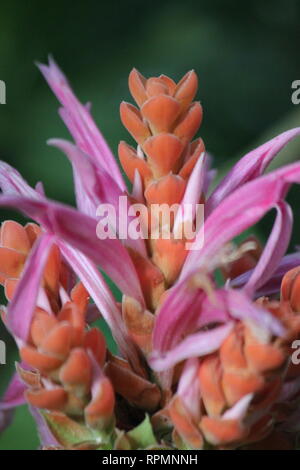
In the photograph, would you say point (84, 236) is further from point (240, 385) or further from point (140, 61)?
point (140, 61)

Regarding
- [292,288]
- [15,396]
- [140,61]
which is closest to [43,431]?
[15,396]

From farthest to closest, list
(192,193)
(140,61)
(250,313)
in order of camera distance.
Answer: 1. (140,61)
2. (192,193)
3. (250,313)

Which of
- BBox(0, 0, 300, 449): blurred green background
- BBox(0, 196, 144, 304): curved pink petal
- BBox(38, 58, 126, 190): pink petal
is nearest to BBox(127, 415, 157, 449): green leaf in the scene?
BBox(0, 196, 144, 304): curved pink petal

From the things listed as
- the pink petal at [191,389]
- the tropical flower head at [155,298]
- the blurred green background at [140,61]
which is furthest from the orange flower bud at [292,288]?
the blurred green background at [140,61]

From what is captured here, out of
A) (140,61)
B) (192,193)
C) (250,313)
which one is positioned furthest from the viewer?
(140,61)

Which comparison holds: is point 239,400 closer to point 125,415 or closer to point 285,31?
point 125,415

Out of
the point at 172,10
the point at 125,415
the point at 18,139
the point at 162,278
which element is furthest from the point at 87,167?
Answer: the point at 172,10
